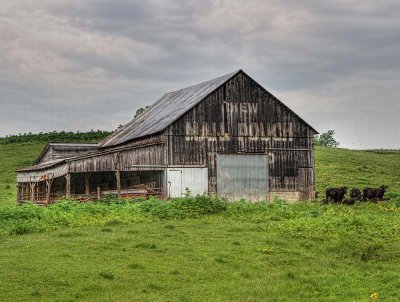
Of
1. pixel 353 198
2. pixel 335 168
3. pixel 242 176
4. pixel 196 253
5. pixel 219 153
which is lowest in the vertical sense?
pixel 196 253

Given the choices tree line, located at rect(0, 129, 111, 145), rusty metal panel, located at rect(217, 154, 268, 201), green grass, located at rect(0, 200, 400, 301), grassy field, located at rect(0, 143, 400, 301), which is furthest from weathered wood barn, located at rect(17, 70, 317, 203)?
tree line, located at rect(0, 129, 111, 145)

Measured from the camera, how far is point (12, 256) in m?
18.7

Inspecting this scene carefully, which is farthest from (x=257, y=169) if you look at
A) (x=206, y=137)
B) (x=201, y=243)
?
(x=201, y=243)

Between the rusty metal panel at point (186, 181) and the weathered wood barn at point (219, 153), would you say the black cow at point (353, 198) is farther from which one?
the rusty metal panel at point (186, 181)

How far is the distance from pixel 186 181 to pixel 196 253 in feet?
63.0

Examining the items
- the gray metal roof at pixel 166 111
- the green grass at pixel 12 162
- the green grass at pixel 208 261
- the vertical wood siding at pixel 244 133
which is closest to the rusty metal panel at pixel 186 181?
the vertical wood siding at pixel 244 133

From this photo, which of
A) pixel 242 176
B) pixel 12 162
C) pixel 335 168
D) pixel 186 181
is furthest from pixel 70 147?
pixel 335 168

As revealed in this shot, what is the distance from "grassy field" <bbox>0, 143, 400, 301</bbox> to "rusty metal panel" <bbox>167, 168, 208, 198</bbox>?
7.94 m

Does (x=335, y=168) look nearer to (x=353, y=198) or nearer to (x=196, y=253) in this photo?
(x=353, y=198)

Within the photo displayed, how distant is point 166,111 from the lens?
45.2 metres

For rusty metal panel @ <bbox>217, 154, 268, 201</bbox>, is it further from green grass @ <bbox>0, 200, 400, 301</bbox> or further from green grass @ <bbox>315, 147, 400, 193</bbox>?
green grass @ <bbox>0, 200, 400, 301</bbox>

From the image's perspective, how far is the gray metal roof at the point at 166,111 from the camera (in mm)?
40281

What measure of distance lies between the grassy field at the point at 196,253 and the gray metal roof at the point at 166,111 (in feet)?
36.2

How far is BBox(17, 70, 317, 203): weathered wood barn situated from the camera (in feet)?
127
